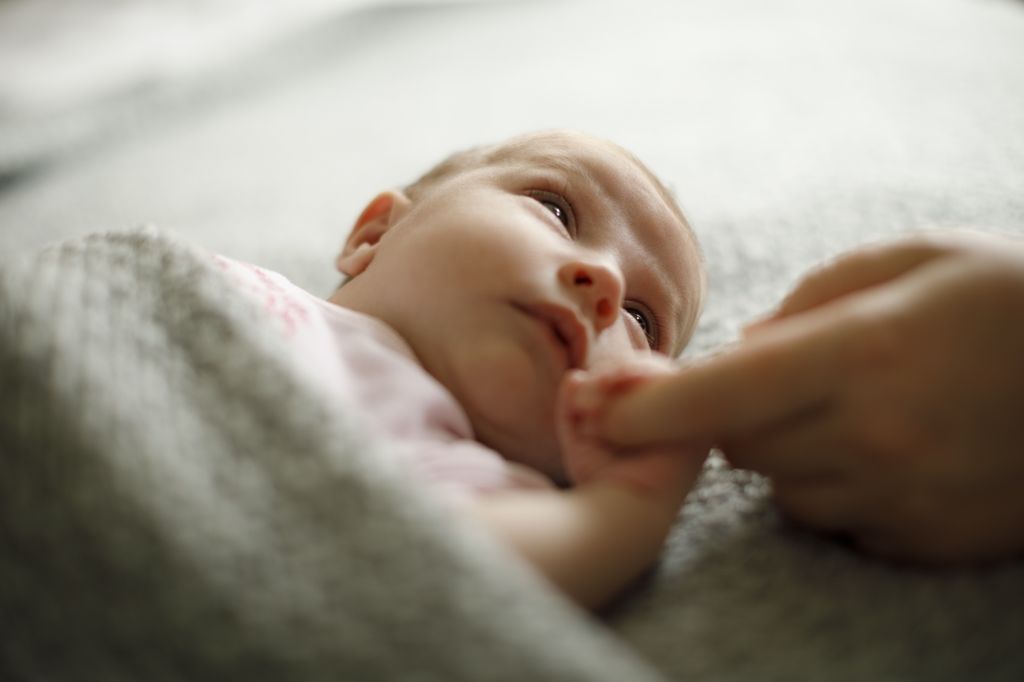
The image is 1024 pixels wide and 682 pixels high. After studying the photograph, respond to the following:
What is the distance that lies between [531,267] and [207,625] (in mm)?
379

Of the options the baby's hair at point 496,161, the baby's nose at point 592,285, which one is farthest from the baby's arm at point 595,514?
the baby's hair at point 496,161

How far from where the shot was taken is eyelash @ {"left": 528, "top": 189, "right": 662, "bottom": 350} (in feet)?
2.70

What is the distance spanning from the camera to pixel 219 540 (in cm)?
46

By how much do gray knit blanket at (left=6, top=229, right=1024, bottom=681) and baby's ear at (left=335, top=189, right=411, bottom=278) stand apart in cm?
30

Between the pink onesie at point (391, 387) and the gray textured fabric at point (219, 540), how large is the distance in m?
0.10

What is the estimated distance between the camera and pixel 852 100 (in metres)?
1.59

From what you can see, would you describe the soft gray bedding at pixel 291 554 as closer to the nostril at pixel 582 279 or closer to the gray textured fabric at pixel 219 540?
the gray textured fabric at pixel 219 540

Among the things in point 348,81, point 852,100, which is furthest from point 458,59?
point 852,100

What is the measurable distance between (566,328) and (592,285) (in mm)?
40

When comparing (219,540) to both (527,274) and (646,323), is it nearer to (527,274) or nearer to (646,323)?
(527,274)

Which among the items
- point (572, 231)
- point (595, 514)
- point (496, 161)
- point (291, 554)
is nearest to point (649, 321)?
point (572, 231)

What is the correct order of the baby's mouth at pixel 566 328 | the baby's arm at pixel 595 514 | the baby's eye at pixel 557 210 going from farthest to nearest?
the baby's eye at pixel 557 210 < the baby's mouth at pixel 566 328 < the baby's arm at pixel 595 514

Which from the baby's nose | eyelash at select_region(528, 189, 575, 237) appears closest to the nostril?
the baby's nose

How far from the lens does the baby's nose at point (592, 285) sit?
0.73m
